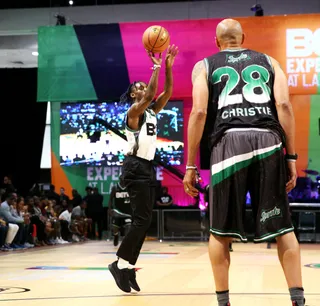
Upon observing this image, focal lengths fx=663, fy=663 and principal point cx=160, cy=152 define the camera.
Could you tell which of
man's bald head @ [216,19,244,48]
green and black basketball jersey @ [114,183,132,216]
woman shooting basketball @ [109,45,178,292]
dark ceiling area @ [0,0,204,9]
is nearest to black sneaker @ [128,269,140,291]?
woman shooting basketball @ [109,45,178,292]

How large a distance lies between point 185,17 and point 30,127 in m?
6.63

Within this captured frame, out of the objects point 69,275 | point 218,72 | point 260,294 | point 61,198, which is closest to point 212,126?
point 218,72

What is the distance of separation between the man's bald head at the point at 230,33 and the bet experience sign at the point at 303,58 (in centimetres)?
1342

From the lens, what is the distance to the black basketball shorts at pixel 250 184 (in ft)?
11.7

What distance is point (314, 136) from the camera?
17.8m

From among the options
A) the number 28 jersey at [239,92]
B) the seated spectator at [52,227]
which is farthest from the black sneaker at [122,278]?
the seated spectator at [52,227]

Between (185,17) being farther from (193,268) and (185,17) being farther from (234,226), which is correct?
(234,226)

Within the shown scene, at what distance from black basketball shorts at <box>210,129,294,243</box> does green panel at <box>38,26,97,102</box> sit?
14.6m

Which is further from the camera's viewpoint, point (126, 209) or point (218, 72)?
point (126, 209)

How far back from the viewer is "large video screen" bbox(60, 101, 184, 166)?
17703mm

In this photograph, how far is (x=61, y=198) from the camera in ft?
56.3

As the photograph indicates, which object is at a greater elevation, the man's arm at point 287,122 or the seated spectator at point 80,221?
the man's arm at point 287,122

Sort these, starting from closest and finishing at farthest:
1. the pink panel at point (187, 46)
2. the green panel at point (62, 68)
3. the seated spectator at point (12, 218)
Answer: the seated spectator at point (12, 218), the pink panel at point (187, 46), the green panel at point (62, 68)

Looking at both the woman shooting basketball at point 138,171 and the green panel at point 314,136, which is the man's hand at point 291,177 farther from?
the green panel at point 314,136
